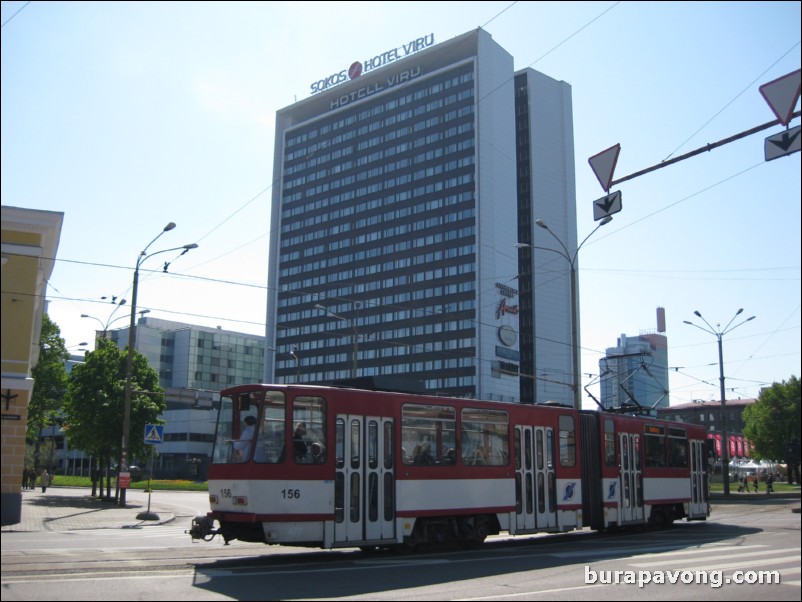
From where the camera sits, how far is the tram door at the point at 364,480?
46.3ft

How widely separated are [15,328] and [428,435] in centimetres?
1006

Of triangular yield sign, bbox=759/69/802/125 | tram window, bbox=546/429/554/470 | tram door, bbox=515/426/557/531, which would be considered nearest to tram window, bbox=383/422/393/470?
tram door, bbox=515/426/557/531

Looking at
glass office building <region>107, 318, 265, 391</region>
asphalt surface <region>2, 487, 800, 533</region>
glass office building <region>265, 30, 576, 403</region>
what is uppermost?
glass office building <region>265, 30, 576, 403</region>

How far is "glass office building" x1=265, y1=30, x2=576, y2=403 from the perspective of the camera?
101938 mm

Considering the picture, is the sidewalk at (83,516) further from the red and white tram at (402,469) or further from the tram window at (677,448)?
the tram window at (677,448)

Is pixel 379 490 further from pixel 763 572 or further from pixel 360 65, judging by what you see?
pixel 360 65

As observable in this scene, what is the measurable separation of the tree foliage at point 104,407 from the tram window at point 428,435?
2273 centimetres

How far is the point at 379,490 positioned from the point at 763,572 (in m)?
6.81

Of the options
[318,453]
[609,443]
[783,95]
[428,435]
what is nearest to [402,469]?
[428,435]

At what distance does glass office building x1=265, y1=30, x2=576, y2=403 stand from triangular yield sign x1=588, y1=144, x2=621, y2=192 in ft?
265

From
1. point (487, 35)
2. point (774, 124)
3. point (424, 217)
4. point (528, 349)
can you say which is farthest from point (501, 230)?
point (774, 124)

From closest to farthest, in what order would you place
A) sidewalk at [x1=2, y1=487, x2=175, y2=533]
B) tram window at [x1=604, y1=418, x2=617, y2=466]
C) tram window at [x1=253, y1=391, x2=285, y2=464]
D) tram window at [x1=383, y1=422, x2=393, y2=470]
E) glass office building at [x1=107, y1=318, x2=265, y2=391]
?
tram window at [x1=253, y1=391, x2=285, y2=464] → tram window at [x1=383, y1=422, x2=393, y2=470] → tram window at [x1=604, y1=418, x2=617, y2=466] → sidewalk at [x1=2, y1=487, x2=175, y2=533] → glass office building at [x1=107, y1=318, x2=265, y2=391]

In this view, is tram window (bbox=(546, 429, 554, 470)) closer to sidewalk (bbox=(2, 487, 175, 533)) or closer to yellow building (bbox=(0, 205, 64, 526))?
sidewalk (bbox=(2, 487, 175, 533))

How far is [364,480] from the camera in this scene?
14547mm
